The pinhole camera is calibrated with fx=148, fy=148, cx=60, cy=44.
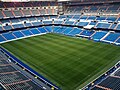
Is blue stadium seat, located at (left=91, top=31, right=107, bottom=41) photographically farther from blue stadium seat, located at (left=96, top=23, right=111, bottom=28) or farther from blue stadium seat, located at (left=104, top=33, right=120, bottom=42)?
blue stadium seat, located at (left=96, top=23, right=111, bottom=28)

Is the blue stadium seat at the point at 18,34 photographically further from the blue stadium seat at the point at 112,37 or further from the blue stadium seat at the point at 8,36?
the blue stadium seat at the point at 112,37

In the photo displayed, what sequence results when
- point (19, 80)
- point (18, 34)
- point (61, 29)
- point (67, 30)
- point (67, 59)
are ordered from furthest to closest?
1. point (61, 29)
2. point (67, 30)
3. point (18, 34)
4. point (67, 59)
5. point (19, 80)

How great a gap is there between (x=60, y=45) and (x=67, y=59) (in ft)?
36.1

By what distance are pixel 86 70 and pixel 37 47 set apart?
1935 centimetres

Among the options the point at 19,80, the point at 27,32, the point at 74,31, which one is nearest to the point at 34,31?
the point at 27,32

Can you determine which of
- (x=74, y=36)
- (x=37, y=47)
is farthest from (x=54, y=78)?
(x=74, y=36)

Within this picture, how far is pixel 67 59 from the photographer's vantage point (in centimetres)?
3384

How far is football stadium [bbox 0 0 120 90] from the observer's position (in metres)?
24.9

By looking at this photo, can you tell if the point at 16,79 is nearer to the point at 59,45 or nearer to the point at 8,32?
the point at 59,45

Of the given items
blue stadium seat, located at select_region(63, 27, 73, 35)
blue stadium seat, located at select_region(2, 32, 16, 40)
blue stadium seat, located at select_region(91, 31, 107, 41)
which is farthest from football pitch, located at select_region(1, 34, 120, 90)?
blue stadium seat, located at select_region(63, 27, 73, 35)

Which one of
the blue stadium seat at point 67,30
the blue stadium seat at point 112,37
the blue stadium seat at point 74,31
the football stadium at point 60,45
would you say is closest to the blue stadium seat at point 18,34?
the football stadium at point 60,45

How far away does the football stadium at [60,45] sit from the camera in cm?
2491

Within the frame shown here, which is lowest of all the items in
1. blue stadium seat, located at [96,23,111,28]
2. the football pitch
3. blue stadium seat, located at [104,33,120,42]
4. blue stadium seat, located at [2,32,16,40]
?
the football pitch

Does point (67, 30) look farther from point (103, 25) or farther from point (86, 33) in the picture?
point (103, 25)
